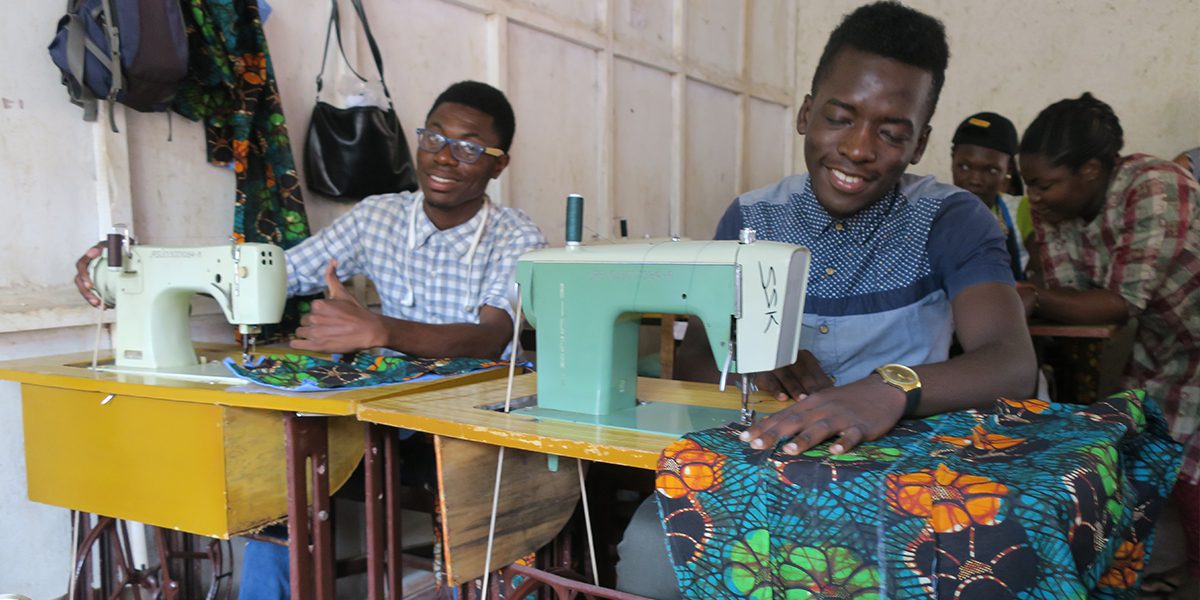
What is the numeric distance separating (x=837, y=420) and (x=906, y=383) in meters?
0.17

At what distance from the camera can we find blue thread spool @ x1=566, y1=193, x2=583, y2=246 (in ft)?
4.62

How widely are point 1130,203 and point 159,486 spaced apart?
2.72m

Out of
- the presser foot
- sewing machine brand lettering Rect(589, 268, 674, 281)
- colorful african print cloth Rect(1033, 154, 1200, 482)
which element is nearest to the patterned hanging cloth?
sewing machine brand lettering Rect(589, 268, 674, 281)

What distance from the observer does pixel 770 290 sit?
1.25m

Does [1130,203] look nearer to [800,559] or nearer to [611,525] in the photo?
[611,525]

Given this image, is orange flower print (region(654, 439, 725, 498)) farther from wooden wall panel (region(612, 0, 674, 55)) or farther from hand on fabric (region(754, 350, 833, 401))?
wooden wall panel (region(612, 0, 674, 55))

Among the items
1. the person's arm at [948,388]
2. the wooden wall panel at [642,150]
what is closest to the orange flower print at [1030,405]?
the person's arm at [948,388]

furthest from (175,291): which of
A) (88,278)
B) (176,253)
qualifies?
(88,278)

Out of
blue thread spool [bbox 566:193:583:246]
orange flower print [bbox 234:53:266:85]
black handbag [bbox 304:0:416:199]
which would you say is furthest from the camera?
black handbag [bbox 304:0:416:199]

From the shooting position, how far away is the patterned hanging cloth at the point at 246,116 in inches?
90.7

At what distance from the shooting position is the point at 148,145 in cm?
237

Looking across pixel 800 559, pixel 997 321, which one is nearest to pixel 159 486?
pixel 800 559

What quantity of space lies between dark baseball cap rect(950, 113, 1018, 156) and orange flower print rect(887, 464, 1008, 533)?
9.65 ft

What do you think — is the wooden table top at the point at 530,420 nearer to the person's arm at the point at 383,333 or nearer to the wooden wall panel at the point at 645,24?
the person's arm at the point at 383,333
